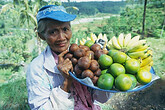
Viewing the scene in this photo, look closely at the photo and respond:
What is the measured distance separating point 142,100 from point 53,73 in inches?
175

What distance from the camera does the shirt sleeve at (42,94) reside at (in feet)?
4.47

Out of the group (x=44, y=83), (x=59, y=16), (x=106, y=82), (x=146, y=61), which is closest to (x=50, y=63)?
Answer: (x=44, y=83)

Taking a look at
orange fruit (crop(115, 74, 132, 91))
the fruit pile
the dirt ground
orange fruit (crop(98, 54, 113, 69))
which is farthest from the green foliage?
orange fruit (crop(115, 74, 132, 91))

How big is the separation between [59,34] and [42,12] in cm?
29

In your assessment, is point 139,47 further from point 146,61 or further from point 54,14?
point 54,14

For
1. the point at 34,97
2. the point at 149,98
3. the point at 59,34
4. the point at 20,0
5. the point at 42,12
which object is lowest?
the point at 149,98

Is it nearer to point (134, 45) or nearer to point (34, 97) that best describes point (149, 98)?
point (134, 45)

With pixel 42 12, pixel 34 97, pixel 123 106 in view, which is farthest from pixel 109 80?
pixel 123 106

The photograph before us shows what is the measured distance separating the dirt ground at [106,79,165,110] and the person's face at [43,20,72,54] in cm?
372

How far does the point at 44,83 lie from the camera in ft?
4.66

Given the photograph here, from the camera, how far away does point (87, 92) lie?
166 cm

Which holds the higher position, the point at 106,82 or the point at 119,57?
the point at 119,57

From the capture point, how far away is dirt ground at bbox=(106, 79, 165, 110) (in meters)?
4.60

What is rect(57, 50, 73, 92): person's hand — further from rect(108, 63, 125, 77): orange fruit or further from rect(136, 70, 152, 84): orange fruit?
rect(136, 70, 152, 84): orange fruit
